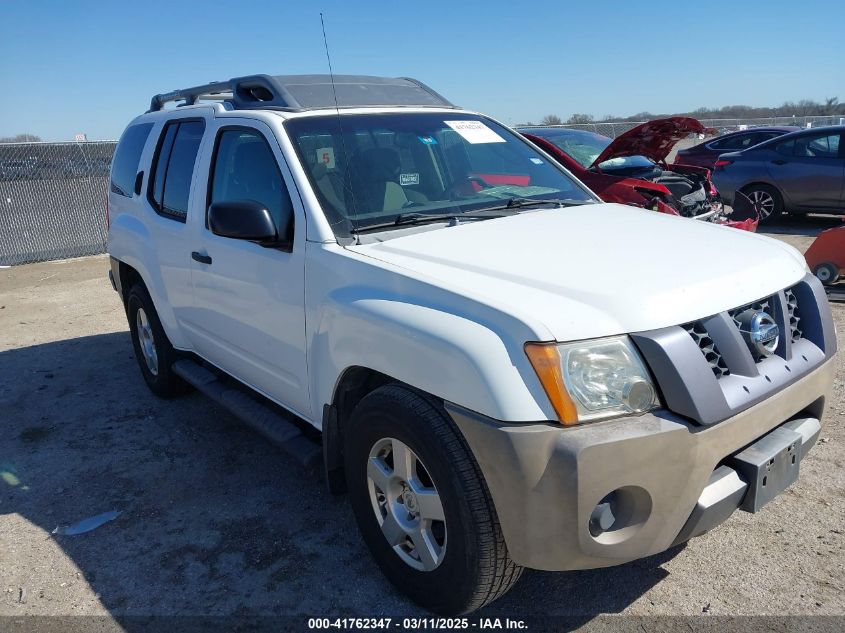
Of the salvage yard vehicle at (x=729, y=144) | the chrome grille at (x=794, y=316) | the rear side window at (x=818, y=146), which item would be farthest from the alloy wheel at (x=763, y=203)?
the chrome grille at (x=794, y=316)

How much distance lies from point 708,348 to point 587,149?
829cm

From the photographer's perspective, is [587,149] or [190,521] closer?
[190,521]

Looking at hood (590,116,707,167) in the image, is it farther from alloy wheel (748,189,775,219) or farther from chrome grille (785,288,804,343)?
chrome grille (785,288,804,343)

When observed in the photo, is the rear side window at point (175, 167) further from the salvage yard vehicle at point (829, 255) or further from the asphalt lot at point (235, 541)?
the salvage yard vehicle at point (829, 255)

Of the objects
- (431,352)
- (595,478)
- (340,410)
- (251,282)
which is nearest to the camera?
(595,478)

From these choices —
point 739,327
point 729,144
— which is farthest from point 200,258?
point 729,144

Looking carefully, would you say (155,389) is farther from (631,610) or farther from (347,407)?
(631,610)

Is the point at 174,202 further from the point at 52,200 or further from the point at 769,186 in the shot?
the point at 769,186

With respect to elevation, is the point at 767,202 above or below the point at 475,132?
below

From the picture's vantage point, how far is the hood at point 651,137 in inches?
337

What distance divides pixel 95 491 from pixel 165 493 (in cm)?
42

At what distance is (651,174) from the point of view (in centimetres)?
890

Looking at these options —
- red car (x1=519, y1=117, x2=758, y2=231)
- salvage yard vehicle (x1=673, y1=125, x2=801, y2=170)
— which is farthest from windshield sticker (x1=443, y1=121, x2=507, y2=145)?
salvage yard vehicle (x1=673, y1=125, x2=801, y2=170)

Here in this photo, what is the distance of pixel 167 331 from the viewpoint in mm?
4797
